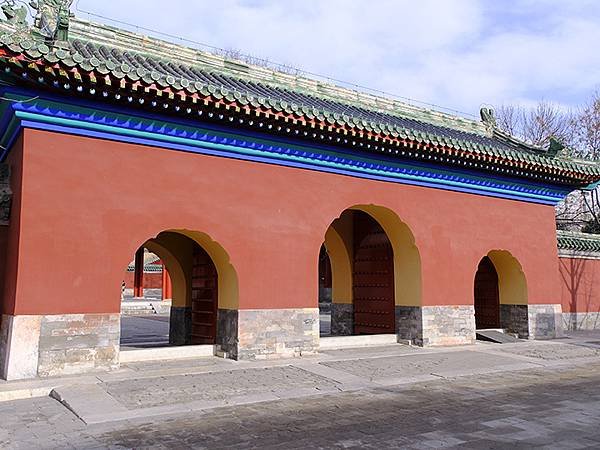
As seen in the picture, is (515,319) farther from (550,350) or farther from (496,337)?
(550,350)

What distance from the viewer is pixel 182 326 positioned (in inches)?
419

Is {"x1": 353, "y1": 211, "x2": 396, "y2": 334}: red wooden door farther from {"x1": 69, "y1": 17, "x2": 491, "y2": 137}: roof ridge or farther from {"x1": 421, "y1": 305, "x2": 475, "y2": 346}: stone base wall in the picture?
{"x1": 69, "y1": 17, "x2": 491, "y2": 137}: roof ridge

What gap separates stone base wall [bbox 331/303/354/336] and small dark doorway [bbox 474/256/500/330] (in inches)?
135

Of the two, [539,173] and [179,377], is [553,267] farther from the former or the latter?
[179,377]

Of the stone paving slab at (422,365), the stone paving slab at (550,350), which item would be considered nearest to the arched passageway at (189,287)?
the stone paving slab at (422,365)

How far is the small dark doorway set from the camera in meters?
12.9

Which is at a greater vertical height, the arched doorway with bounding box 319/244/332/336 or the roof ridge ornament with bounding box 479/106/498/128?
the roof ridge ornament with bounding box 479/106/498/128

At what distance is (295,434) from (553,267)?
9931 millimetres

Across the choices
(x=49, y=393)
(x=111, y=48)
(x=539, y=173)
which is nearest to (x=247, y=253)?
(x=49, y=393)

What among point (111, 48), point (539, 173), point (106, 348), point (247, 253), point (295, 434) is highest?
point (111, 48)

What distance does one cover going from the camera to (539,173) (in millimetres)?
11664

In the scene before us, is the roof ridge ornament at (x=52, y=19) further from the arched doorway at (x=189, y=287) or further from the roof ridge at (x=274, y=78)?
the arched doorway at (x=189, y=287)

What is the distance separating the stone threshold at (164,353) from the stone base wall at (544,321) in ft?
24.2

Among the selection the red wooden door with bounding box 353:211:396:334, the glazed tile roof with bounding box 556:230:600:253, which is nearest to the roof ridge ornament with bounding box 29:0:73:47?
the red wooden door with bounding box 353:211:396:334
